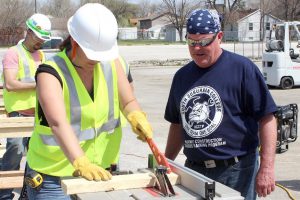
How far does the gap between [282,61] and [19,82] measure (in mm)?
11246

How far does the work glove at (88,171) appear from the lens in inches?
95.8

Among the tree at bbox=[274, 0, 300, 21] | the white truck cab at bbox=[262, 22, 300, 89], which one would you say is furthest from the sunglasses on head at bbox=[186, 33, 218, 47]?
the tree at bbox=[274, 0, 300, 21]

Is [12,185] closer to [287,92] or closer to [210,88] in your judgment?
[210,88]

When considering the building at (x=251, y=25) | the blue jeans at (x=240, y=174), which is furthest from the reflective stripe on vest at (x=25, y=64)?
the building at (x=251, y=25)

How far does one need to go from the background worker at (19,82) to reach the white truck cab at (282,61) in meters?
10.9

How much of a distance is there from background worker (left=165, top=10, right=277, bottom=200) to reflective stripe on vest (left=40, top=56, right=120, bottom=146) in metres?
0.60

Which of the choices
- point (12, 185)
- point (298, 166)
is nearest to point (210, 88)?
point (12, 185)

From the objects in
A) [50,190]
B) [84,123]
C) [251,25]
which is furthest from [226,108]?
[251,25]

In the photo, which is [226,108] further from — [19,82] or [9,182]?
[19,82]

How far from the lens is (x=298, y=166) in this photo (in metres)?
7.04

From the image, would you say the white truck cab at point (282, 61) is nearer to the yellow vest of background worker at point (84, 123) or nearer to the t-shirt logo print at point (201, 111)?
the t-shirt logo print at point (201, 111)

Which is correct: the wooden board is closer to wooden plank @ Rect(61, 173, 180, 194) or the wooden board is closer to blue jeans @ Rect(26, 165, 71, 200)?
blue jeans @ Rect(26, 165, 71, 200)

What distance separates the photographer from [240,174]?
3355 mm

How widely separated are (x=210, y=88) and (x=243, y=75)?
0.71 feet
